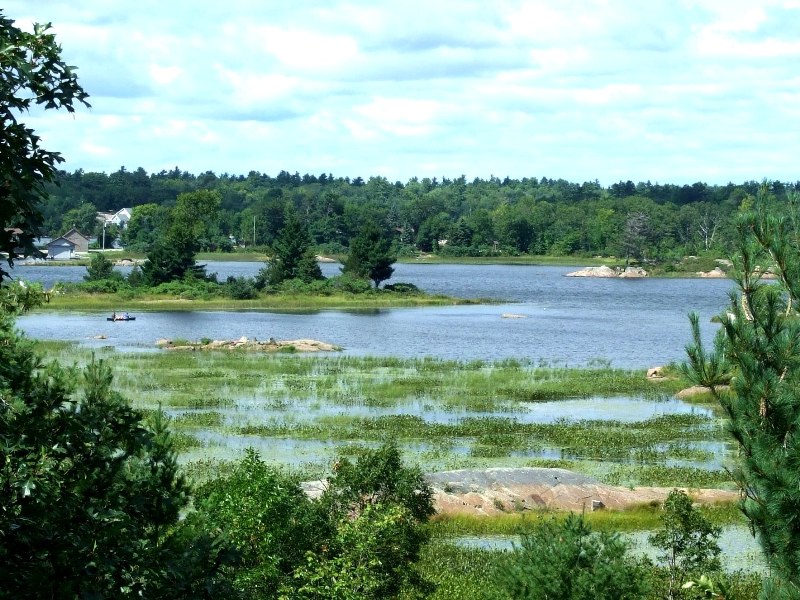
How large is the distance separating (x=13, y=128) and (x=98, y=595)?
3772mm

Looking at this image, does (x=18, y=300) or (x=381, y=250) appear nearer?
(x=18, y=300)

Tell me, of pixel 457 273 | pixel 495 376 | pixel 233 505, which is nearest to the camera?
pixel 233 505

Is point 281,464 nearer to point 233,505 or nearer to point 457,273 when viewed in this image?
point 233,505

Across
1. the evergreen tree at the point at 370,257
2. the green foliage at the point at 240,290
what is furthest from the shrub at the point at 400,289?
the green foliage at the point at 240,290

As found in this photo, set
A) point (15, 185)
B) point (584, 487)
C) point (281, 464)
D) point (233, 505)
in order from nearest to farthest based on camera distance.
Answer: point (15, 185)
point (233, 505)
point (584, 487)
point (281, 464)

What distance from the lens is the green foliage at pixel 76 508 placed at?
8.77 metres

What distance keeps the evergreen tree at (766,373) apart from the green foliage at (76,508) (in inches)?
229

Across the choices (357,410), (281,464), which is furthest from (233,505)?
(357,410)

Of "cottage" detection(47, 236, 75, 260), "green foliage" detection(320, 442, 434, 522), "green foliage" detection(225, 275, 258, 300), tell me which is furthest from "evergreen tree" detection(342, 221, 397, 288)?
"green foliage" detection(320, 442, 434, 522)

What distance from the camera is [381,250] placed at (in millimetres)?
109188


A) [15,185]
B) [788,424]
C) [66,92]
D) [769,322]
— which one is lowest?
[788,424]

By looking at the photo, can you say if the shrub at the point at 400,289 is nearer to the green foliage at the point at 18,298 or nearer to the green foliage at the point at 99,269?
the green foliage at the point at 99,269

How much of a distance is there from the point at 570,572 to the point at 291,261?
314 ft

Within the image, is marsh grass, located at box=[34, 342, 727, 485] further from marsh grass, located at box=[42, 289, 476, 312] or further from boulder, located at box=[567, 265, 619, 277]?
boulder, located at box=[567, 265, 619, 277]
